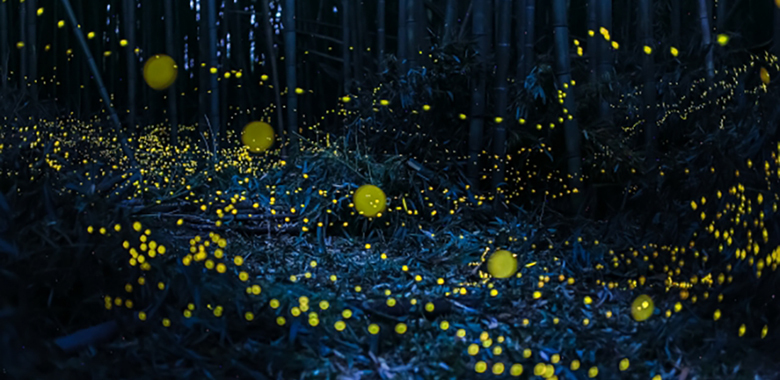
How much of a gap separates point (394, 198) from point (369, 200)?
0.39 ft

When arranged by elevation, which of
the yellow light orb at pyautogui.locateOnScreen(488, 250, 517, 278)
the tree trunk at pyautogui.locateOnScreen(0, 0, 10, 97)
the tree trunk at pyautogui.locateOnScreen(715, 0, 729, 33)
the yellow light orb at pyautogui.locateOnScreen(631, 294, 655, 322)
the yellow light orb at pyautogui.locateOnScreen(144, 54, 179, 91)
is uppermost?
the tree trunk at pyautogui.locateOnScreen(715, 0, 729, 33)

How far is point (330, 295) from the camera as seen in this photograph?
1.95 metres

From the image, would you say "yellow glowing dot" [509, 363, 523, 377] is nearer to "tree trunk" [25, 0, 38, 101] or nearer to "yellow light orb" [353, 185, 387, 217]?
"yellow light orb" [353, 185, 387, 217]

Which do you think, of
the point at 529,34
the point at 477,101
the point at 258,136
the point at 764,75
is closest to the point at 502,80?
the point at 477,101

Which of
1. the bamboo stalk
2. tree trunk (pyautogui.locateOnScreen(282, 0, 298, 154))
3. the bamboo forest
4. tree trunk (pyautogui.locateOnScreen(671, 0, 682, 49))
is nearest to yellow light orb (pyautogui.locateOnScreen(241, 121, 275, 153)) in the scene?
the bamboo forest

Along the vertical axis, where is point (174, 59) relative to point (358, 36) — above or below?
below

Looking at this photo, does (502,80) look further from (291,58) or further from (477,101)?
(291,58)

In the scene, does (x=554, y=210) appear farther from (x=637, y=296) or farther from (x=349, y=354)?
(x=349, y=354)

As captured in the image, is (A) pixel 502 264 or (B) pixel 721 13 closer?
(A) pixel 502 264

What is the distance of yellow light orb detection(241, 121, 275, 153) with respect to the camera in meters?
4.25

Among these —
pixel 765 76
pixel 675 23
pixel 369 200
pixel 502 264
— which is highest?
pixel 675 23

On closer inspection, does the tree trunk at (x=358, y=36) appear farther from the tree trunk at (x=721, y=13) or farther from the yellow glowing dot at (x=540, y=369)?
the yellow glowing dot at (x=540, y=369)

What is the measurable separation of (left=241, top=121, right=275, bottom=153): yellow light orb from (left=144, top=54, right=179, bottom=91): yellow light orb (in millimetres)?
675

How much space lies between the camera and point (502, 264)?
237cm
